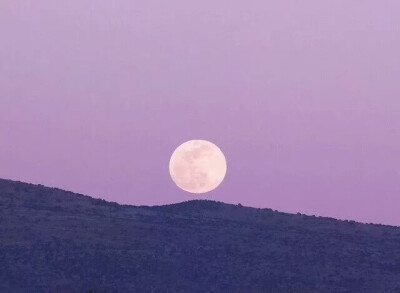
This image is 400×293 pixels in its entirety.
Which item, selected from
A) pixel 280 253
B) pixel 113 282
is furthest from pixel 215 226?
pixel 113 282

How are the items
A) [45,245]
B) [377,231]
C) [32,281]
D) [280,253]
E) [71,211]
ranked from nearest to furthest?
[32,281], [45,245], [280,253], [71,211], [377,231]

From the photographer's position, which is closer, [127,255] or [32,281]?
[32,281]

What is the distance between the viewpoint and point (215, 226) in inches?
2975

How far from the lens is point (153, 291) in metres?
56.7

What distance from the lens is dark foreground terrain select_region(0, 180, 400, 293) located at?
5859 centimetres

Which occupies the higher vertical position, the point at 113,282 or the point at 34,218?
the point at 34,218

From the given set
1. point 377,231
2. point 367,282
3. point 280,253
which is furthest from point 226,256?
point 377,231

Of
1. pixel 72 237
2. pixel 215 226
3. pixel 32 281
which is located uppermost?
pixel 215 226

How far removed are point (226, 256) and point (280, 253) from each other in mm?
4579

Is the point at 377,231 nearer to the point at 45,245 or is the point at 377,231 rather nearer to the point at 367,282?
the point at 367,282

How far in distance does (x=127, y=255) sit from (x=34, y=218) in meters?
9.53

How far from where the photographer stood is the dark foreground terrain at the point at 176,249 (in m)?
58.6

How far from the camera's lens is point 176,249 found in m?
66.1

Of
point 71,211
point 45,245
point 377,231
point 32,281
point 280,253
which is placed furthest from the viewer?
point 377,231
